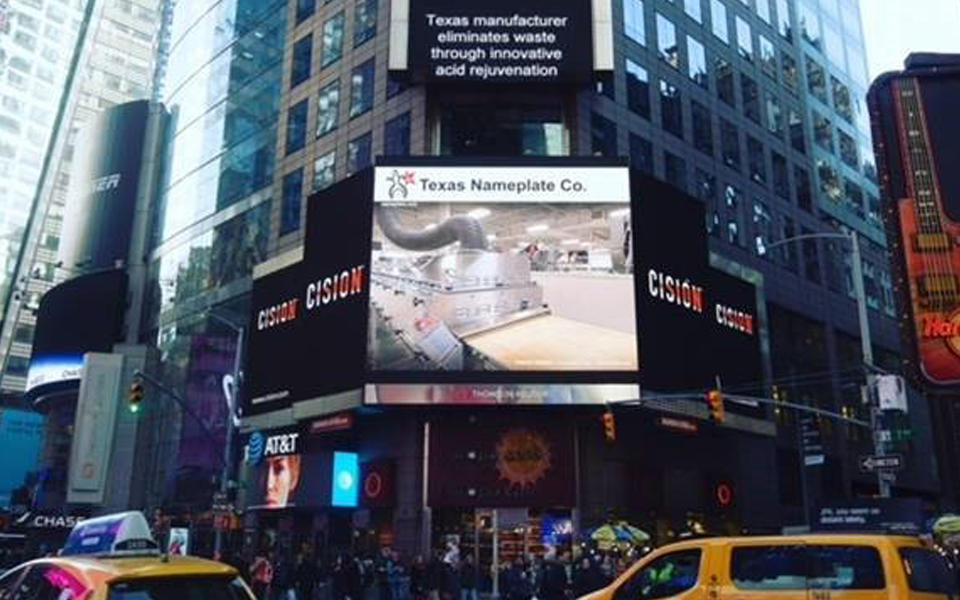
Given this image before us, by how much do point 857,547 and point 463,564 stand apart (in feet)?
64.7

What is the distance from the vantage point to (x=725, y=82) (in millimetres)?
52906

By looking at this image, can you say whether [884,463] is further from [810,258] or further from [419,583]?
[810,258]

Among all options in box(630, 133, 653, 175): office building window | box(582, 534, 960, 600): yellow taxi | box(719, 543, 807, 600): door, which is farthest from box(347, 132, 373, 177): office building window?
box(719, 543, 807, 600): door

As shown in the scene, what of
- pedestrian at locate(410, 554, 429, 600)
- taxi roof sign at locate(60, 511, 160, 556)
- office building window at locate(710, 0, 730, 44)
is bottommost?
pedestrian at locate(410, 554, 429, 600)

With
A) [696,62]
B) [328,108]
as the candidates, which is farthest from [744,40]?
[328,108]

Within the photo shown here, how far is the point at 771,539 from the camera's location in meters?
12.3

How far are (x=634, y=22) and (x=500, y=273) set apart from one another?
59.7ft

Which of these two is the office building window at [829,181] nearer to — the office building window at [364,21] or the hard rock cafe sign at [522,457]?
the office building window at [364,21]

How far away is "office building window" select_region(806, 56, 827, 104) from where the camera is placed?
207 ft

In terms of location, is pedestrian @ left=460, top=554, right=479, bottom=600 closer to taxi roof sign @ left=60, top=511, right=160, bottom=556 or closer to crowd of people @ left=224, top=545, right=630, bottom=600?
crowd of people @ left=224, top=545, right=630, bottom=600

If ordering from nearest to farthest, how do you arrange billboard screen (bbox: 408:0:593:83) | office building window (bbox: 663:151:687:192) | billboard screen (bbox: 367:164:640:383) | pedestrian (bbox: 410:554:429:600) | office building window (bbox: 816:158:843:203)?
pedestrian (bbox: 410:554:429:600) → billboard screen (bbox: 367:164:640:383) → billboard screen (bbox: 408:0:593:83) → office building window (bbox: 663:151:687:192) → office building window (bbox: 816:158:843:203)

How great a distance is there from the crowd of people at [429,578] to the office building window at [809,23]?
46.2 meters

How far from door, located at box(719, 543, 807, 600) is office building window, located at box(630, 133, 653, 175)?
108 feet

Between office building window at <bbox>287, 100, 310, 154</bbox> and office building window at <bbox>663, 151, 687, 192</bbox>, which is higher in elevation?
office building window at <bbox>287, 100, 310, 154</bbox>
